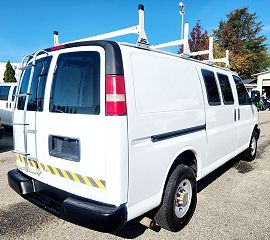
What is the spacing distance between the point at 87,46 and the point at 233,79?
11.7ft

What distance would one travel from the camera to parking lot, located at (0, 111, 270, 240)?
10.7 feet

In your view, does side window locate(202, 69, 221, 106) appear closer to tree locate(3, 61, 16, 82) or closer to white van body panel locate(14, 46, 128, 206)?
white van body panel locate(14, 46, 128, 206)

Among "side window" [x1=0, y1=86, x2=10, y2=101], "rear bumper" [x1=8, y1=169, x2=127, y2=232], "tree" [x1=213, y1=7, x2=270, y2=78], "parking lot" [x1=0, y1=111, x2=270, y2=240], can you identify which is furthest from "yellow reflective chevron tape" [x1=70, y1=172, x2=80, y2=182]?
"tree" [x1=213, y1=7, x2=270, y2=78]

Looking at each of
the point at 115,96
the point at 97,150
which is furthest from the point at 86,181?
the point at 115,96

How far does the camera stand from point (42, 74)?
3102mm

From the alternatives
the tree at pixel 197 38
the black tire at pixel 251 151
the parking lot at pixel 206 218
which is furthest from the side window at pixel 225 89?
the tree at pixel 197 38

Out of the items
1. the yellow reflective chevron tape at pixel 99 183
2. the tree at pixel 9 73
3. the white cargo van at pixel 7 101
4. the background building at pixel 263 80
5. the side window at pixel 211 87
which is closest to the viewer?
the yellow reflective chevron tape at pixel 99 183

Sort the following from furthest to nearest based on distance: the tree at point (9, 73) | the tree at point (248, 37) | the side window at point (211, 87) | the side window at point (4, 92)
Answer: the tree at point (248, 37), the tree at point (9, 73), the side window at point (4, 92), the side window at point (211, 87)

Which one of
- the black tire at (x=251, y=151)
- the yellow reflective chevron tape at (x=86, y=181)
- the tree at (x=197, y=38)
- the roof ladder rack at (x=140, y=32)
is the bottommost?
the black tire at (x=251, y=151)

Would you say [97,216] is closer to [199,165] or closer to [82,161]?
[82,161]

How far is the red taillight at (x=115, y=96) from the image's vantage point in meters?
2.45

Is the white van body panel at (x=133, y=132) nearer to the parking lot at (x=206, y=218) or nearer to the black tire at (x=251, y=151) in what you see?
the parking lot at (x=206, y=218)

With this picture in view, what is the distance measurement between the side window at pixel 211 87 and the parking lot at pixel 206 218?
1.57 meters

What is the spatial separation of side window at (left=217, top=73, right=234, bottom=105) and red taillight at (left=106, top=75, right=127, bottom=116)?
2.62 meters
